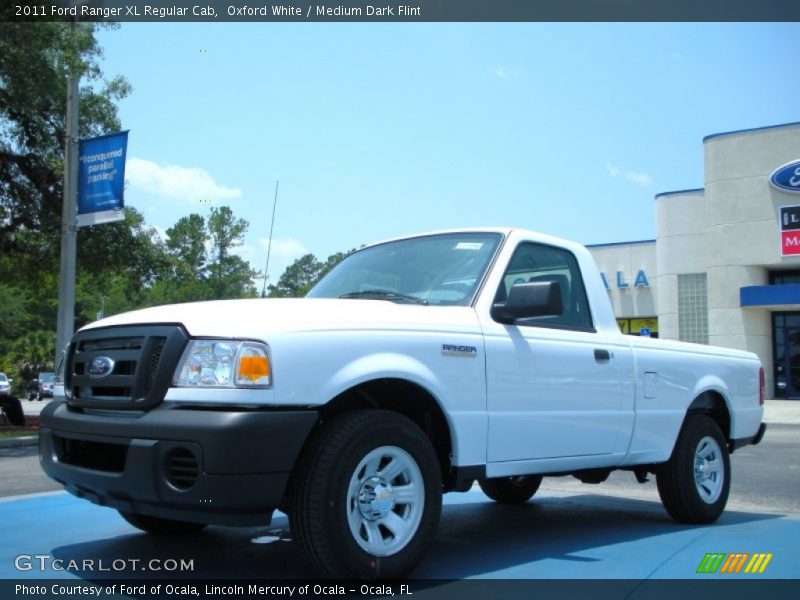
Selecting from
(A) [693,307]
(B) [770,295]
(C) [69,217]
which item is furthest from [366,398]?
(A) [693,307]

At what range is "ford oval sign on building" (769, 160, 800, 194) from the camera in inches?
1210

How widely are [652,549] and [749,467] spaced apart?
5.75 m

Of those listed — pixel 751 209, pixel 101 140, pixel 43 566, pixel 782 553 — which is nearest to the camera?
pixel 43 566

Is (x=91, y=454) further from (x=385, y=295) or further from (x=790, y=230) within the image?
(x=790, y=230)

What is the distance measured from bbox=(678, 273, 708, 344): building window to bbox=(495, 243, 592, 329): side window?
1207 inches

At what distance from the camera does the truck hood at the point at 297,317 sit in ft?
12.8

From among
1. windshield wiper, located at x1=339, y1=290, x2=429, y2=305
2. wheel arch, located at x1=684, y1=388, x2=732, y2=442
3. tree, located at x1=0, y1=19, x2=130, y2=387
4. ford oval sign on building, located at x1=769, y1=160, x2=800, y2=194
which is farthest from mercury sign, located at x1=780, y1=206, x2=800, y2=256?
windshield wiper, located at x1=339, y1=290, x2=429, y2=305

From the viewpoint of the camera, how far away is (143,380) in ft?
12.9

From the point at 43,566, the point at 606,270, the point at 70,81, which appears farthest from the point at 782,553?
the point at 606,270

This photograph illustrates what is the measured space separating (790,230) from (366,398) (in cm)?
3043

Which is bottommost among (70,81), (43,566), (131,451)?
(43,566)

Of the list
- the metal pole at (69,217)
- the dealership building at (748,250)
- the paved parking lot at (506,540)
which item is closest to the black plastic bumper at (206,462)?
the paved parking lot at (506,540)

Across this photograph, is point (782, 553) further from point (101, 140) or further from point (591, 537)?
point (101, 140)

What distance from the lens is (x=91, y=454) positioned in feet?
13.8
